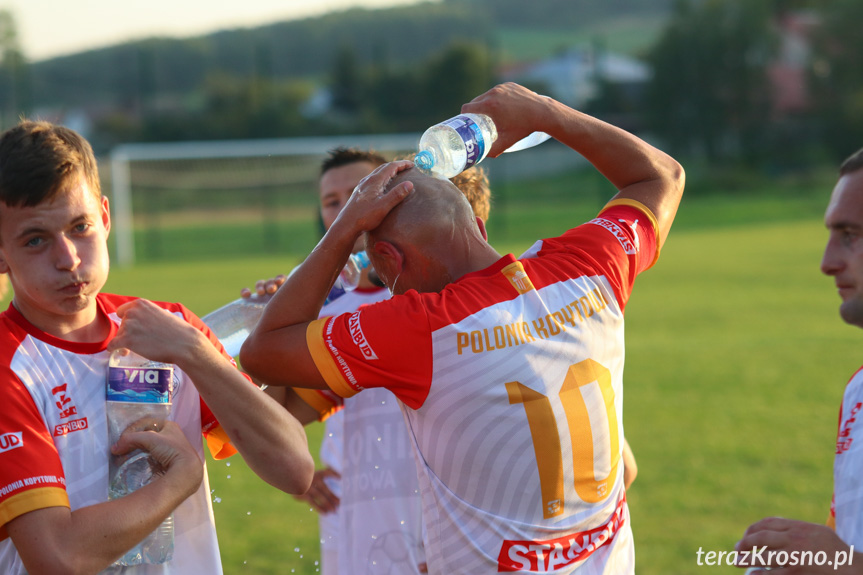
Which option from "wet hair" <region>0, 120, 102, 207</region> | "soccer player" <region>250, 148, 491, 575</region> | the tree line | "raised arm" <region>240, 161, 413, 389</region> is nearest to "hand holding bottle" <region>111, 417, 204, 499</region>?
"raised arm" <region>240, 161, 413, 389</region>

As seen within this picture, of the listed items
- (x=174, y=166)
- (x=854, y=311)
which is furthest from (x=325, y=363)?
(x=174, y=166)

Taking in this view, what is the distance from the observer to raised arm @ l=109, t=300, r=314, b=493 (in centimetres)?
216

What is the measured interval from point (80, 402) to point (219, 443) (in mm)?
484

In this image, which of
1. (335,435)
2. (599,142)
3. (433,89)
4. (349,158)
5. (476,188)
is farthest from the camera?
(433,89)

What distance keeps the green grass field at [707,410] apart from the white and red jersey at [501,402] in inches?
57.4

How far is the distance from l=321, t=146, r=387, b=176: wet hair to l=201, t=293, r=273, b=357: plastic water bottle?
32.0 inches

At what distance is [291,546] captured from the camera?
227 inches

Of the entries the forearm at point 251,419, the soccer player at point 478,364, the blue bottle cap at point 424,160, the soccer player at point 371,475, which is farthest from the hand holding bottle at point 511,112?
the forearm at point 251,419

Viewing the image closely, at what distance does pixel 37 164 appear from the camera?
90.7 inches

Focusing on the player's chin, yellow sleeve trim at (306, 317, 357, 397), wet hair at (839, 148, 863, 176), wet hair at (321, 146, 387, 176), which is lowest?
yellow sleeve trim at (306, 317, 357, 397)

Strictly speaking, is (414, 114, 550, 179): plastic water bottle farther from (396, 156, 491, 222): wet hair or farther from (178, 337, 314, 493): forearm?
(178, 337, 314, 493): forearm

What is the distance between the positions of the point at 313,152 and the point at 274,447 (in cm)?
2880

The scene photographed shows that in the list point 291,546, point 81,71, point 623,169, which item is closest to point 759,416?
point 291,546

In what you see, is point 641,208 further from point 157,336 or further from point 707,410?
point 707,410
